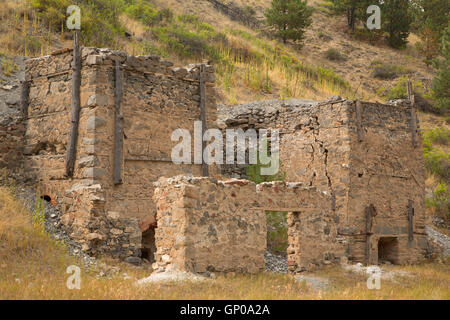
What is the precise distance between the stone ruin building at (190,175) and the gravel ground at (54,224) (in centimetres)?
17

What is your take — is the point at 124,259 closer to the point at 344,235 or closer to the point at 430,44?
the point at 344,235

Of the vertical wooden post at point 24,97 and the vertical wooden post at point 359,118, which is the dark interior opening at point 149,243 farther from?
the vertical wooden post at point 359,118

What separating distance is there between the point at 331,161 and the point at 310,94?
10.7 metres

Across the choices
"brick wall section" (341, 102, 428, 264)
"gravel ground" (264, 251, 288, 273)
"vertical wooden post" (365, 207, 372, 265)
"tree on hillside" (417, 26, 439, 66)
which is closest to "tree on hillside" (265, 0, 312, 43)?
"tree on hillside" (417, 26, 439, 66)

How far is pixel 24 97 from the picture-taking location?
39.5 ft

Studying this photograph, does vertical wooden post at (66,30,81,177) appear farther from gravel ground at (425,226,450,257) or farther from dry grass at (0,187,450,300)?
gravel ground at (425,226,450,257)

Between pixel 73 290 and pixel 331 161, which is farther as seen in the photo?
pixel 331 161

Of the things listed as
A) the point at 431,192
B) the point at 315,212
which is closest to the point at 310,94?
the point at 431,192

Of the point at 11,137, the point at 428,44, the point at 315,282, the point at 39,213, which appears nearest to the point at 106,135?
the point at 39,213

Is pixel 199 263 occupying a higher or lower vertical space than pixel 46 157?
lower

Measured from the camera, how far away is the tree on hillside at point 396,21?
116 ft

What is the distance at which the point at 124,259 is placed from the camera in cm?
1035

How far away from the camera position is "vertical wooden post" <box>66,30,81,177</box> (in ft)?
36.2
